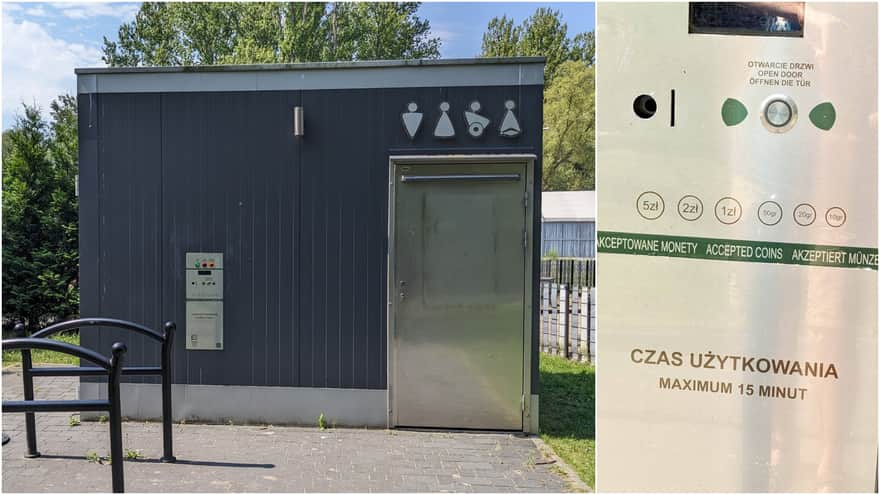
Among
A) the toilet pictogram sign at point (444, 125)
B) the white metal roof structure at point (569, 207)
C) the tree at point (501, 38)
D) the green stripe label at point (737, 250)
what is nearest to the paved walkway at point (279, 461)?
the toilet pictogram sign at point (444, 125)

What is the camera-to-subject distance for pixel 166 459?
15.5ft

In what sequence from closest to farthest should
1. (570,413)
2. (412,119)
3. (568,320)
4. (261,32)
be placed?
(412,119) < (570,413) < (568,320) < (261,32)

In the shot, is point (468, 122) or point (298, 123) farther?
point (298, 123)

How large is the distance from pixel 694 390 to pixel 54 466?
4691 mm

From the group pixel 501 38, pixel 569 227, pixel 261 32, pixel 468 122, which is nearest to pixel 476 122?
pixel 468 122

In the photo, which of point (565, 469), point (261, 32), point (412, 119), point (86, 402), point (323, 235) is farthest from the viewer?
point (261, 32)

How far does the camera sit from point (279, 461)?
4.77 m

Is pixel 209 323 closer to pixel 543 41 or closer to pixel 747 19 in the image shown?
pixel 747 19

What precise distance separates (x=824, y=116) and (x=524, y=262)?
3919 millimetres

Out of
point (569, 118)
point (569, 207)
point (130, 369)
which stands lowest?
point (130, 369)

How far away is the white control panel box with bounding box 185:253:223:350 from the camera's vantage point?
5.72 m

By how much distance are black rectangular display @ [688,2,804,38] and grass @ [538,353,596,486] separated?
2.57 metres

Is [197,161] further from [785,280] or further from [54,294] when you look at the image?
[54,294]

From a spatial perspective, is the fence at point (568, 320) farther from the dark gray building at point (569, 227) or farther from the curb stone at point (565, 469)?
the dark gray building at point (569, 227)
